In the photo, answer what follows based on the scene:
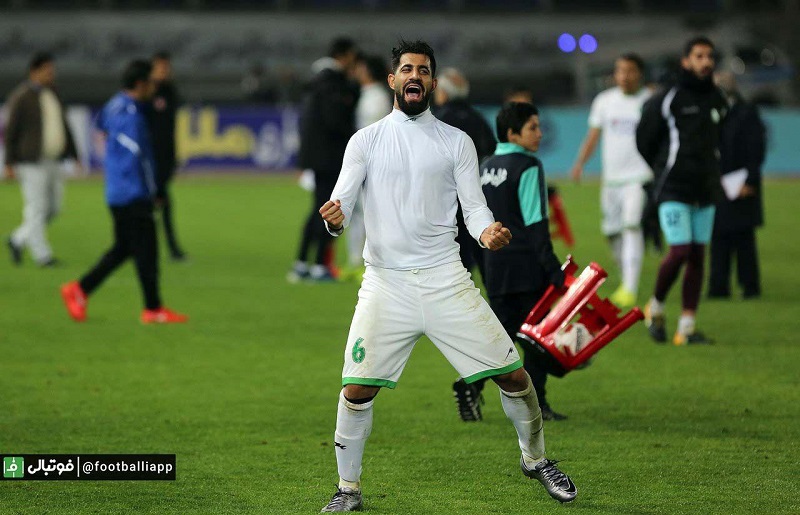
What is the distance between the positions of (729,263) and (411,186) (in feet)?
27.2

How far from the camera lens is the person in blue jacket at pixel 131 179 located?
11633 mm

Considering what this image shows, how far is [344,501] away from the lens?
20.4ft

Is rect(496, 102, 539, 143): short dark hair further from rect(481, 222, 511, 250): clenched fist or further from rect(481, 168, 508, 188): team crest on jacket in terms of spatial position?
rect(481, 222, 511, 250): clenched fist

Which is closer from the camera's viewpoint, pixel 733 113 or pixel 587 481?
pixel 587 481

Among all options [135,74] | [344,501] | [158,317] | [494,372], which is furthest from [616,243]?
[344,501]

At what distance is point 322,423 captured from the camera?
8.22 metres

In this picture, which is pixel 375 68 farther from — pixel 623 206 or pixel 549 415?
pixel 549 415

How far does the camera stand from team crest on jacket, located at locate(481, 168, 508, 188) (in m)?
7.89

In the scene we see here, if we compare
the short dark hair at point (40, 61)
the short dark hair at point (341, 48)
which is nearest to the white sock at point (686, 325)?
the short dark hair at point (341, 48)

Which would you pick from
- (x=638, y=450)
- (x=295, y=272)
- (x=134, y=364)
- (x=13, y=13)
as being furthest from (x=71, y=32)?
(x=638, y=450)

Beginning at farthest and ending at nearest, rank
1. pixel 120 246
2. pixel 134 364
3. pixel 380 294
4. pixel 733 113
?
pixel 733 113 → pixel 120 246 → pixel 134 364 → pixel 380 294

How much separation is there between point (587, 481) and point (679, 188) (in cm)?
411

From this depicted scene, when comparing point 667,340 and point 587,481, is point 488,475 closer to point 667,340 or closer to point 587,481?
point 587,481

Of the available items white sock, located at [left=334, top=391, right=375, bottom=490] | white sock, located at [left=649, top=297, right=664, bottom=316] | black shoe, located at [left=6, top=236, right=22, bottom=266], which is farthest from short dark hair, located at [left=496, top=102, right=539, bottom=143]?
black shoe, located at [left=6, top=236, right=22, bottom=266]
